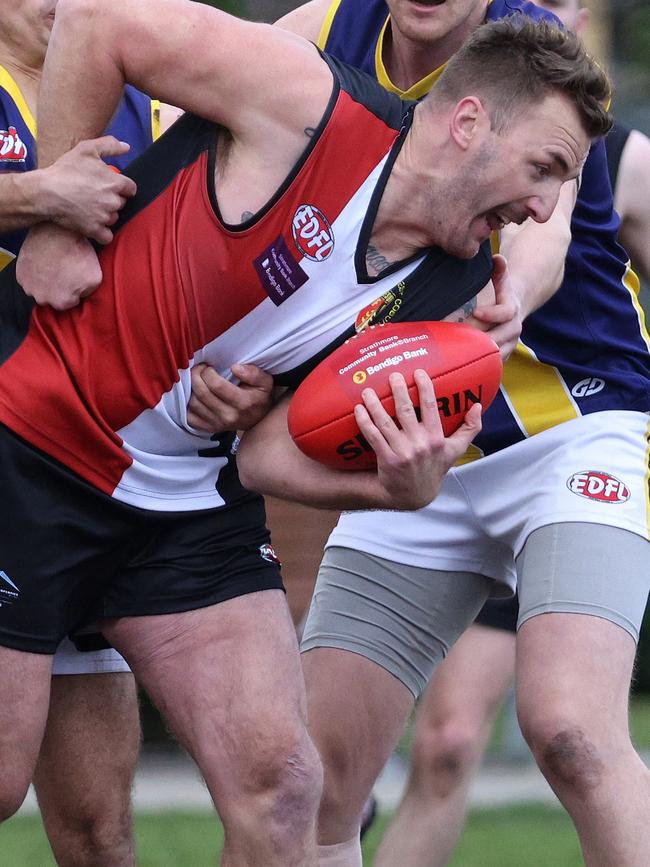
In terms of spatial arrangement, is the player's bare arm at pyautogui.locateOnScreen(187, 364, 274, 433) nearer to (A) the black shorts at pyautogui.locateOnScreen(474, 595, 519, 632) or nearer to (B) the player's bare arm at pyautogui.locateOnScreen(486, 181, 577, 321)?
(B) the player's bare arm at pyautogui.locateOnScreen(486, 181, 577, 321)

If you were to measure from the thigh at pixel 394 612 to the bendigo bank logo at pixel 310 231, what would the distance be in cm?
120

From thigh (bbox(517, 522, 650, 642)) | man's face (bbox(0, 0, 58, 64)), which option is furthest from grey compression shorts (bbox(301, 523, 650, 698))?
man's face (bbox(0, 0, 58, 64))

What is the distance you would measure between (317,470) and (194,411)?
0.31 meters

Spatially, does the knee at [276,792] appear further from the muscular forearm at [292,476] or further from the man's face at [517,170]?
the man's face at [517,170]

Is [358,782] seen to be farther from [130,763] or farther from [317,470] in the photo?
[317,470]

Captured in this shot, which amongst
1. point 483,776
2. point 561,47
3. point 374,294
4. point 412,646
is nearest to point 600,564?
point 412,646

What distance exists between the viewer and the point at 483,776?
7887 mm

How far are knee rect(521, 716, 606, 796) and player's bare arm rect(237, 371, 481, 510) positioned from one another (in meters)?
0.62

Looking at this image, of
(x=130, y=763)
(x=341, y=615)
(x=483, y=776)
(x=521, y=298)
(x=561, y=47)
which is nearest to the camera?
(x=561, y=47)

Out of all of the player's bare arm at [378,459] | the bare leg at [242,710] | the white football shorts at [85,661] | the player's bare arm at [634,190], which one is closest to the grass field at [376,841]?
the white football shorts at [85,661]

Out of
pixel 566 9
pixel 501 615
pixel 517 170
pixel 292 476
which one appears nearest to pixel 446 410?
pixel 292 476

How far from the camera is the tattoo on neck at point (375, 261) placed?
3301 millimetres

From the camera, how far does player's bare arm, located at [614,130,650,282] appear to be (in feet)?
13.8

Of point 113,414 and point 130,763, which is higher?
point 113,414
